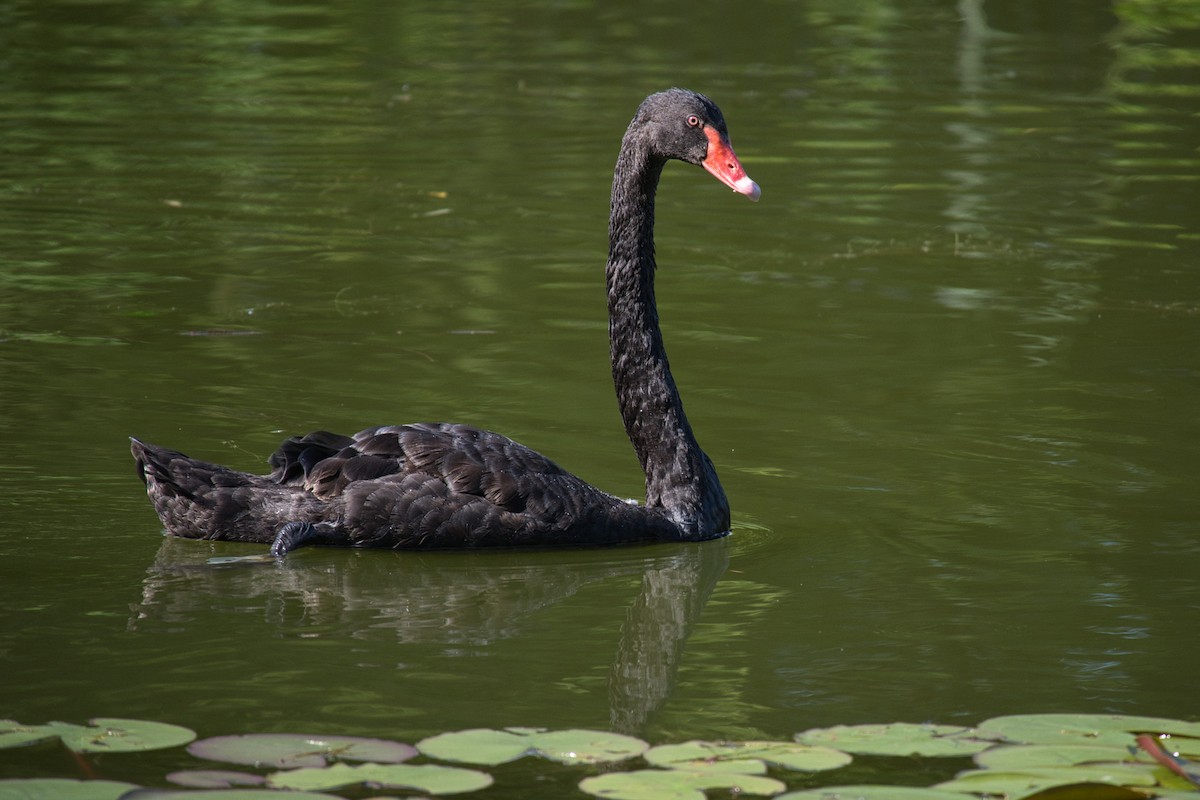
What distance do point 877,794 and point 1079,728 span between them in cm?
74

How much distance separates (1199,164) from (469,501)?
34.4 feet

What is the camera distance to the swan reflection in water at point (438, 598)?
5.62m

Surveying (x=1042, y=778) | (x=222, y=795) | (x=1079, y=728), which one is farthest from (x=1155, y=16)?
(x=222, y=795)

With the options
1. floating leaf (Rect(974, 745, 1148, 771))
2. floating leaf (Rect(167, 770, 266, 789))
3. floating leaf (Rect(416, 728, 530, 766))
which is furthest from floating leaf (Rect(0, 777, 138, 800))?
floating leaf (Rect(974, 745, 1148, 771))

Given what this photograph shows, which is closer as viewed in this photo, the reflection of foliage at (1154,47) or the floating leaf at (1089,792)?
the floating leaf at (1089,792)

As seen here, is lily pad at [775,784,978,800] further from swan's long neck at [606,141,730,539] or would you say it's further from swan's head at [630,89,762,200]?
swan's head at [630,89,762,200]

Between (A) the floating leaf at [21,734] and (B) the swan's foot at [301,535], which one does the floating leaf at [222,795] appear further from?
(B) the swan's foot at [301,535]

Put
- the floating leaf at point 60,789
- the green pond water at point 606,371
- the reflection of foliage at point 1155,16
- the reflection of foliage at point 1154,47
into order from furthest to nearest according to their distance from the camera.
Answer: the reflection of foliage at point 1155,16, the reflection of foliage at point 1154,47, the green pond water at point 606,371, the floating leaf at point 60,789

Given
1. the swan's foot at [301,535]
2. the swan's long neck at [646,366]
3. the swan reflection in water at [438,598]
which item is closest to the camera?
the swan reflection in water at [438,598]

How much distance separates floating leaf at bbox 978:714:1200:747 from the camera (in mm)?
4512

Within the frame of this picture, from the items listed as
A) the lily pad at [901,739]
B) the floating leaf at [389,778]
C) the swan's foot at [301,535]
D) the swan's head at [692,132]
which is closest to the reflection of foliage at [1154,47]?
the swan's head at [692,132]

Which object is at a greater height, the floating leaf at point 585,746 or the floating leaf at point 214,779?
the floating leaf at point 214,779

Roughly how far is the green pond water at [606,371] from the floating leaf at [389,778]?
538 mm

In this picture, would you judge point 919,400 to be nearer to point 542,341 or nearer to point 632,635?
point 542,341
